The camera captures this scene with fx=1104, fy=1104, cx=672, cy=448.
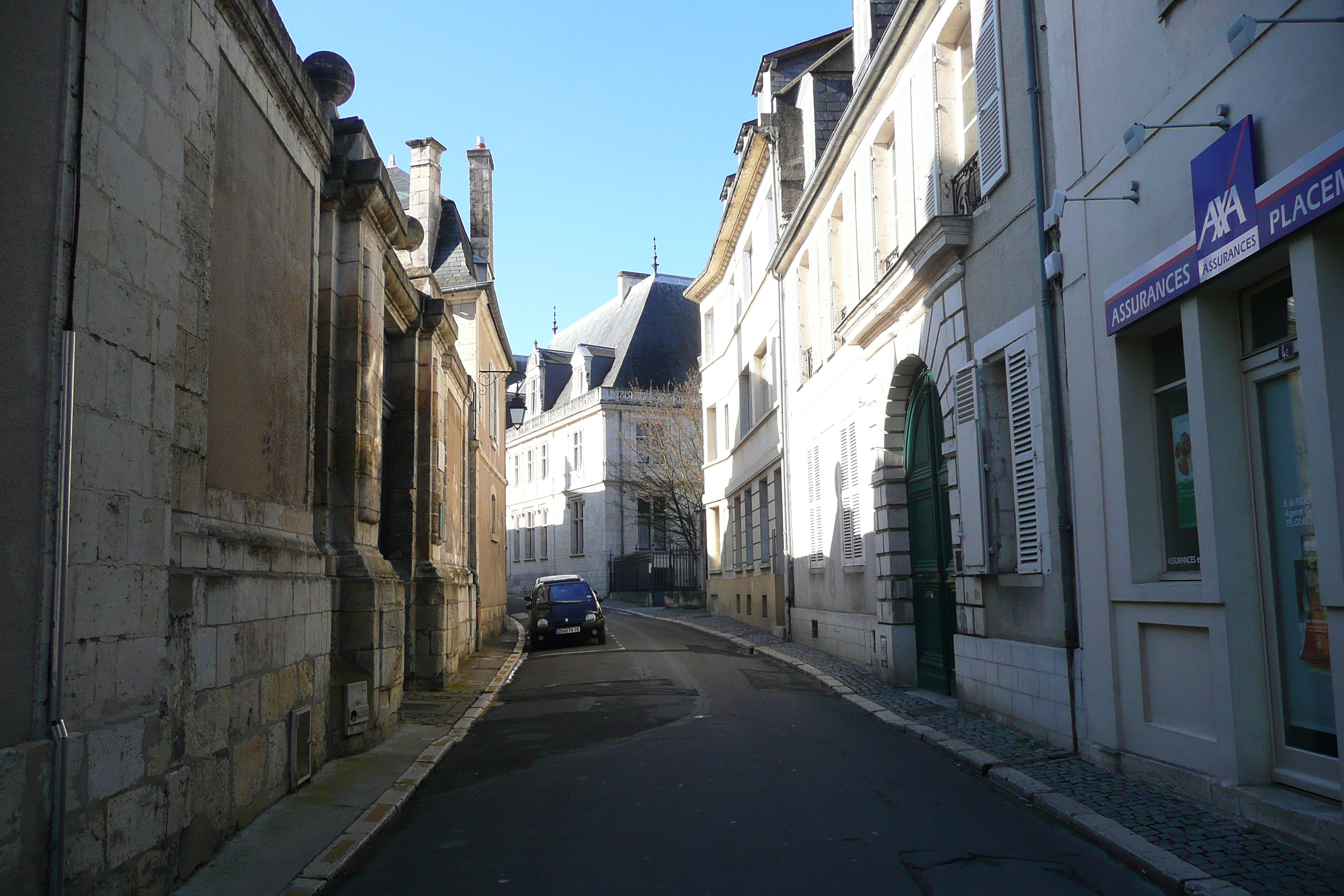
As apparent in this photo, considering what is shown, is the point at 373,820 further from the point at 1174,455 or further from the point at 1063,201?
the point at 1063,201

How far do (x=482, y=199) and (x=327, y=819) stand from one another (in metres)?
23.3

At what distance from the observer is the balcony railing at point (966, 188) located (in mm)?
11125

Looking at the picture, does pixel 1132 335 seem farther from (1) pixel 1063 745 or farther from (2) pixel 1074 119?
(1) pixel 1063 745

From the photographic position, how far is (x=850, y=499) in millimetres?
16047

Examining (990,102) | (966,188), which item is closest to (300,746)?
(990,102)

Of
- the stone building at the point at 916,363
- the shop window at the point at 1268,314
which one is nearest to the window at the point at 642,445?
the stone building at the point at 916,363

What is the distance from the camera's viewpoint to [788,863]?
17.8 ft

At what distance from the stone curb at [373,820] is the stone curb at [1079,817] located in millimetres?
163

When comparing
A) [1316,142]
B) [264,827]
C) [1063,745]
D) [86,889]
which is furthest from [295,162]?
[1063,745]

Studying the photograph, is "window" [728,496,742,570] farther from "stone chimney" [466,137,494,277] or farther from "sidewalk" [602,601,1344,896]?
"sidewalk" [602,601,1344,896]

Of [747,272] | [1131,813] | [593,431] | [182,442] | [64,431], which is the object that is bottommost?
[1131,813]

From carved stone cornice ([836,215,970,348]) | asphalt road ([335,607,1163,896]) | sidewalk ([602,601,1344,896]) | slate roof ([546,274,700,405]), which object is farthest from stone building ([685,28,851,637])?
slate roof ([546,274,700,405])

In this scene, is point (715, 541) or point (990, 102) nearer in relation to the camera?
point (990, 102)

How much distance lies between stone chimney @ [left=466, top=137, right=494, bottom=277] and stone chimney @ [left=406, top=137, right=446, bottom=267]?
4.09 m
